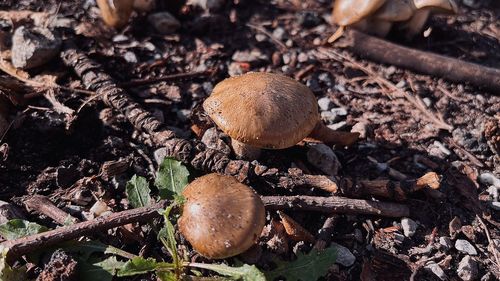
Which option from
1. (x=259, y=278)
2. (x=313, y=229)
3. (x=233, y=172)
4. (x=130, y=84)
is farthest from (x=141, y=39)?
(x=259, y=278)

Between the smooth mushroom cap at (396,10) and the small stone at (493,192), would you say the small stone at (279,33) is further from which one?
the small stone at (493,192)

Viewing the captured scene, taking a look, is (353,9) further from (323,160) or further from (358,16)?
(323,160)

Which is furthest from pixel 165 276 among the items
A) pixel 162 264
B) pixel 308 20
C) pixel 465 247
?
pixel 308 20

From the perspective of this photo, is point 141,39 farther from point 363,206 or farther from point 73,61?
point 363,206

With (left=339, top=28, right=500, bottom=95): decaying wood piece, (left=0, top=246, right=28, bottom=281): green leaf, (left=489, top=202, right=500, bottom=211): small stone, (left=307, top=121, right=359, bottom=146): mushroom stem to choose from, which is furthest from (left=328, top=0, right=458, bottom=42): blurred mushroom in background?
(left=0, top=246, right=28, bottom=281): green leaf

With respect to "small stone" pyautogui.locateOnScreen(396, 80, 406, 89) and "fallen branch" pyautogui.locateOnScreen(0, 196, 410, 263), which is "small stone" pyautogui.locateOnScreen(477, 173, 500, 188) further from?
"small stone" pyautogui.locateOnScreen(396, 80, 406, 89)

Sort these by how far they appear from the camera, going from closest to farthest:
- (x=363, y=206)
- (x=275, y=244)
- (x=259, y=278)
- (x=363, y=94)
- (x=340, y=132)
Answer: (x=259, y=278), (x=275, y=244), (x=363, y=206), (x=340, y=132), (x=363, y=94)
